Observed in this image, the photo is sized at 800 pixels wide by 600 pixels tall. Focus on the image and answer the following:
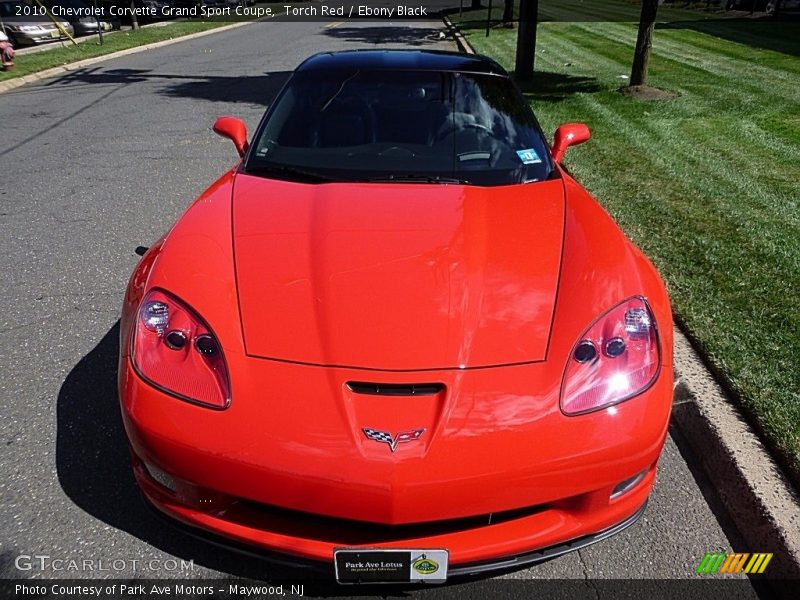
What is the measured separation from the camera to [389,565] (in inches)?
68.2

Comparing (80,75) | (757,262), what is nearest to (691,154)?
(757,262)

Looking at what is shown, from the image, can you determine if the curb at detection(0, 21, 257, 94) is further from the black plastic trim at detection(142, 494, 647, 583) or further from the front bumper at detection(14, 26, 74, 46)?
the black plastic trim at detection(142, 494, 647, 583)

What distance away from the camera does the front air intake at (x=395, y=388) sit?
181cm

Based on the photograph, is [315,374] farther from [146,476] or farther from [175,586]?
[175,586]

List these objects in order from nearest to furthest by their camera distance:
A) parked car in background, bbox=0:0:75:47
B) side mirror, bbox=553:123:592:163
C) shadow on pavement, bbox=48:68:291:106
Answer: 1. side mirror, bbox=553:123:592:163
2. shadow on pavement, bbox=48:68:291:106
3. parked car in background, bbox=0:0:75:47

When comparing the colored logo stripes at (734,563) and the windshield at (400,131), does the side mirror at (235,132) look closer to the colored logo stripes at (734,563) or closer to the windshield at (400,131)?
the windshield at (400,131)

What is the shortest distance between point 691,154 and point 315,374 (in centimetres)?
575

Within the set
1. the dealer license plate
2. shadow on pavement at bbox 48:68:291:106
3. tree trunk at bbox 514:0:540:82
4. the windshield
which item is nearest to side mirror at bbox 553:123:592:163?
the windshield

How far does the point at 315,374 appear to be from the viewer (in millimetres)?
1846

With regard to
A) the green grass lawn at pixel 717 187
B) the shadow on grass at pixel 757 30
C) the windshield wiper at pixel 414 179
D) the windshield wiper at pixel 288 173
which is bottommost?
the green grass lawn at pixel 717 187

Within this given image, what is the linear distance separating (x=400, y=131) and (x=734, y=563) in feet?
7.67

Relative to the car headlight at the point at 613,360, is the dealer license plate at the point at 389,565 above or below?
below

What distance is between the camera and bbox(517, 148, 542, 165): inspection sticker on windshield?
2.98 metres

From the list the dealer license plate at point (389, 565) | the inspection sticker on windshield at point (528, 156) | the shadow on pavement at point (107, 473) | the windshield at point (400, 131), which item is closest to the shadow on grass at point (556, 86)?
the windshield at point (400, 131)
